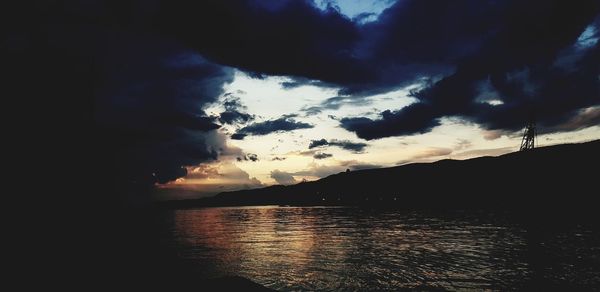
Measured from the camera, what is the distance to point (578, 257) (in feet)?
92.1

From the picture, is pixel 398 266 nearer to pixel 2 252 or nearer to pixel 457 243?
pixel 457 243

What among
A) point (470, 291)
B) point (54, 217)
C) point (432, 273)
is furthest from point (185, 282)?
point (54, 217)

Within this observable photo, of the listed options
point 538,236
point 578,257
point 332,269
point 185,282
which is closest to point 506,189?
point 538,236

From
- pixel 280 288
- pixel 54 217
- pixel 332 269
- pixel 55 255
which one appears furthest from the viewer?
pixel 54 217

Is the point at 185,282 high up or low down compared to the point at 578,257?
up

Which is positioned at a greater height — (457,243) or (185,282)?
(185,282)

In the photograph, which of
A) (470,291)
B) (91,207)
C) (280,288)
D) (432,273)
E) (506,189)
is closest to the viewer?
(470,291)

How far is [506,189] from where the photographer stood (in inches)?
7584

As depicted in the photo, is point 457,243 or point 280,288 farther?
point 457,243

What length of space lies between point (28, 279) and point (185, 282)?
15.6 metres

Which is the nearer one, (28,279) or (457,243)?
(28,279)

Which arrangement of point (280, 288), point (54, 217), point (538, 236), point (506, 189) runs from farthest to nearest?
point (506, 189) → point (54, 217) → point (538, 236) → point (280, 288)

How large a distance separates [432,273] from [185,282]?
1746 cm

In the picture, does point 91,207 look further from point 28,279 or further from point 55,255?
point 28,279
